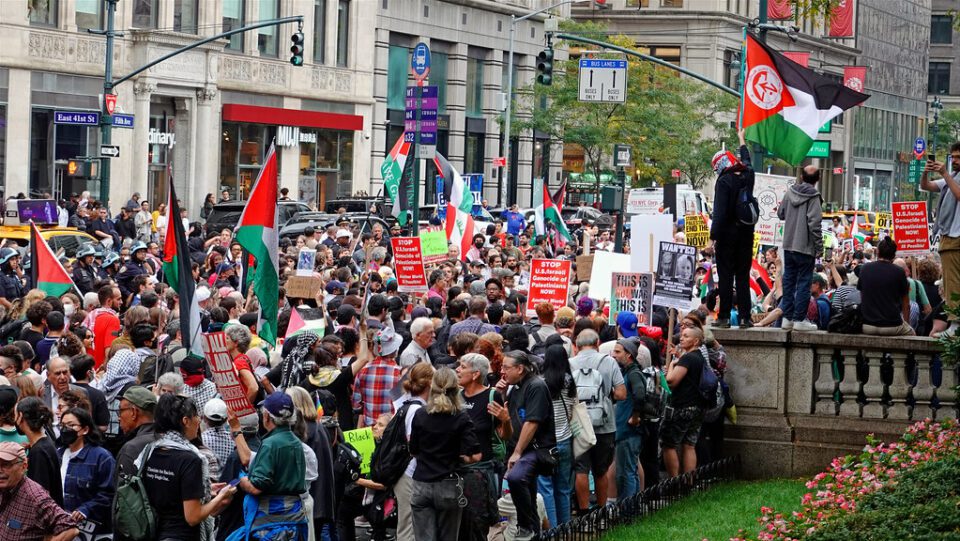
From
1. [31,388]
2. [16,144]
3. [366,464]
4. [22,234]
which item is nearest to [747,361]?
[366,464]

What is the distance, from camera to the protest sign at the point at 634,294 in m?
16.9

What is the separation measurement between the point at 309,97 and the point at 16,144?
1428cm

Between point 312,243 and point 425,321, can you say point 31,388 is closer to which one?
point 425,321

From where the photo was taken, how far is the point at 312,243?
24.8 metres

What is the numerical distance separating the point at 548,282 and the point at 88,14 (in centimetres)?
3033

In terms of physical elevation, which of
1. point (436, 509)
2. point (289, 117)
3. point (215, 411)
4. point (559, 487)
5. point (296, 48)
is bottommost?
point (559, 487)

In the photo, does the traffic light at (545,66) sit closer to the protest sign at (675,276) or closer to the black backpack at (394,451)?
the protest sign at (675,276)

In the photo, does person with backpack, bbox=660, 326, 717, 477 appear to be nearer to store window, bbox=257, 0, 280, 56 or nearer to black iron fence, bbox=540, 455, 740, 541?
black iron fence, bbox=540, 455, 740, 541

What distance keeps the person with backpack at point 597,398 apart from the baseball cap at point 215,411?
3542 mm

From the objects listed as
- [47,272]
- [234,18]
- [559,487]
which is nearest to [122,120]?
[234,18]

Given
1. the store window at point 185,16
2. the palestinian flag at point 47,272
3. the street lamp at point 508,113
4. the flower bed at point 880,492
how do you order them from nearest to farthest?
the flower bed at point 880,492, the palestinian flag at point 47,272, the store window at point 185,16, the street lamp at point 508,113

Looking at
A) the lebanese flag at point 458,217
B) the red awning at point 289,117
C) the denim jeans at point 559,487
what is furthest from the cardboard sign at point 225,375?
the red awning at point 289,117

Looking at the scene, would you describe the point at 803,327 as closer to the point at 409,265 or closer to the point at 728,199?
the point at 728,199

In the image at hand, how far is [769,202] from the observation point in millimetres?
23281
